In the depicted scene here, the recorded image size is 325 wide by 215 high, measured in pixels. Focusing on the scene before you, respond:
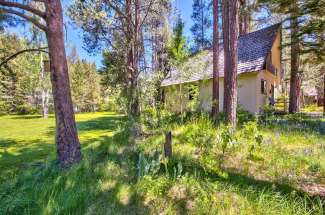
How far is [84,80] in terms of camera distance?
38969mm

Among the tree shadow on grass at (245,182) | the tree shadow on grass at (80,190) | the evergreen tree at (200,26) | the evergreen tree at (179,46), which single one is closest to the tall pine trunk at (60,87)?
the tree shadow on grass at (80,190)

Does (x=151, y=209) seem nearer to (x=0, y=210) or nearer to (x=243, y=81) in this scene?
(x=0, y=210)

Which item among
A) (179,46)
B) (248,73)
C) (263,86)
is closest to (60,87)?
(179,46)

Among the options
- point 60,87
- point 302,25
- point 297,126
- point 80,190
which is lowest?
point 80,190

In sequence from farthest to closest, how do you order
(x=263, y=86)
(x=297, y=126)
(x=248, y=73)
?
(x=263, y=86) < (x=248, y=73) < (x=297, y=126)

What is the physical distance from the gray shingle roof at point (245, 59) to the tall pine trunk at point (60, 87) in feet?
24.7

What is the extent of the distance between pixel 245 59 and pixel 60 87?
1169cm

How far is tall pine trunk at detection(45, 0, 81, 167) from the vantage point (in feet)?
14.3

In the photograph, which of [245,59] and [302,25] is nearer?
[302,25]

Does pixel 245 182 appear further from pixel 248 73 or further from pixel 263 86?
pixel 263 86

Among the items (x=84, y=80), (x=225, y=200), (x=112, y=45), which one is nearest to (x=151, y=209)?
(x=225, y=200)

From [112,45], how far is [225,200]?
11638 mm

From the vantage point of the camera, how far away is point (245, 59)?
1354 cm

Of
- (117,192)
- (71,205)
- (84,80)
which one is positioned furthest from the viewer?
(84,80)
